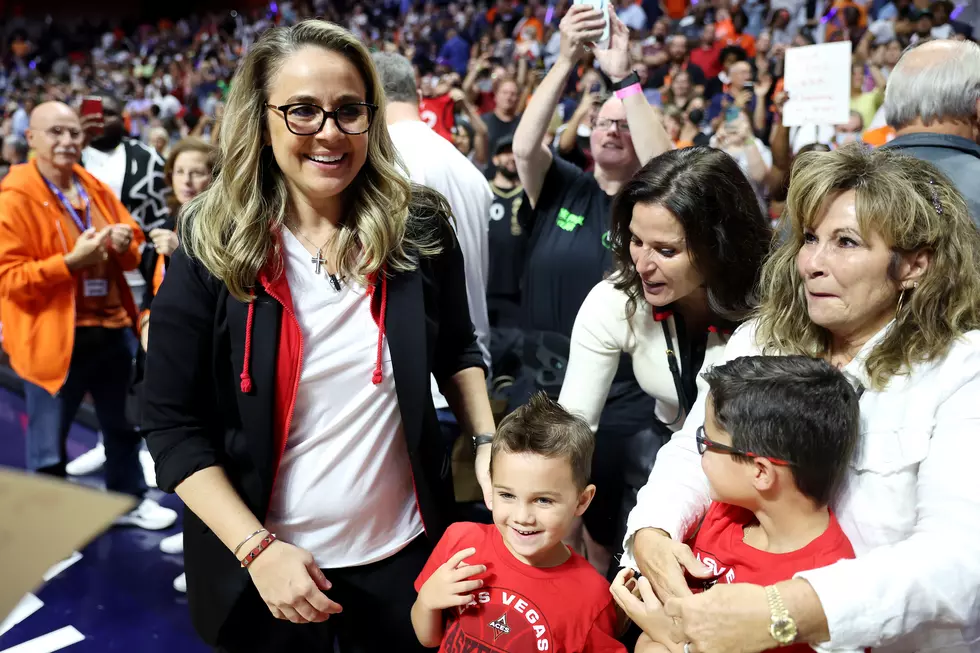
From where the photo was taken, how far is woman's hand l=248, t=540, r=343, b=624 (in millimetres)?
1354

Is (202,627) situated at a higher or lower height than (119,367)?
higher

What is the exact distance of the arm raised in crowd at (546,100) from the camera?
2.57m

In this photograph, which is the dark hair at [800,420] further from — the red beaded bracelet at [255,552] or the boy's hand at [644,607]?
the red beaded bracelet at [255,552]

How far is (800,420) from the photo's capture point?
125 cm

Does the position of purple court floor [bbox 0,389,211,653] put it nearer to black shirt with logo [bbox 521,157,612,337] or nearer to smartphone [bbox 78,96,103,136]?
black shirt with logo [bbox 521,157,612,337]

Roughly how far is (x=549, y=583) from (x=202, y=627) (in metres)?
0.69

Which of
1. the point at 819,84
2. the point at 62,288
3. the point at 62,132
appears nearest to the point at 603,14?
the point at 819,84

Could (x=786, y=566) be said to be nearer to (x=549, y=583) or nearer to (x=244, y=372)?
(x=549, y=583)

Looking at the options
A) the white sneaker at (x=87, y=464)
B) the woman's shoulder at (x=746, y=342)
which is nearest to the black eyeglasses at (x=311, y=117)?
the woman's shoulder at (x=746, y=342)

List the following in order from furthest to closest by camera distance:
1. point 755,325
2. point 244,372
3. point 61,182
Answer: point 61,182 → point 755,325 → point 244,372

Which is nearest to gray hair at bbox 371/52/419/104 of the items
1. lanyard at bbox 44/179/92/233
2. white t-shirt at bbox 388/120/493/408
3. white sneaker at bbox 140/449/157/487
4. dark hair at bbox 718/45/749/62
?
white t-shirt at bbox 388/120/493/408

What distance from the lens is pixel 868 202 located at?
1332mm

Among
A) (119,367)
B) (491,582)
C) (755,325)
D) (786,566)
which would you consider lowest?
(119,367)

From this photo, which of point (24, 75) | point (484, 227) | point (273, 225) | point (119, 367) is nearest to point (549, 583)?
point (273, 225)
